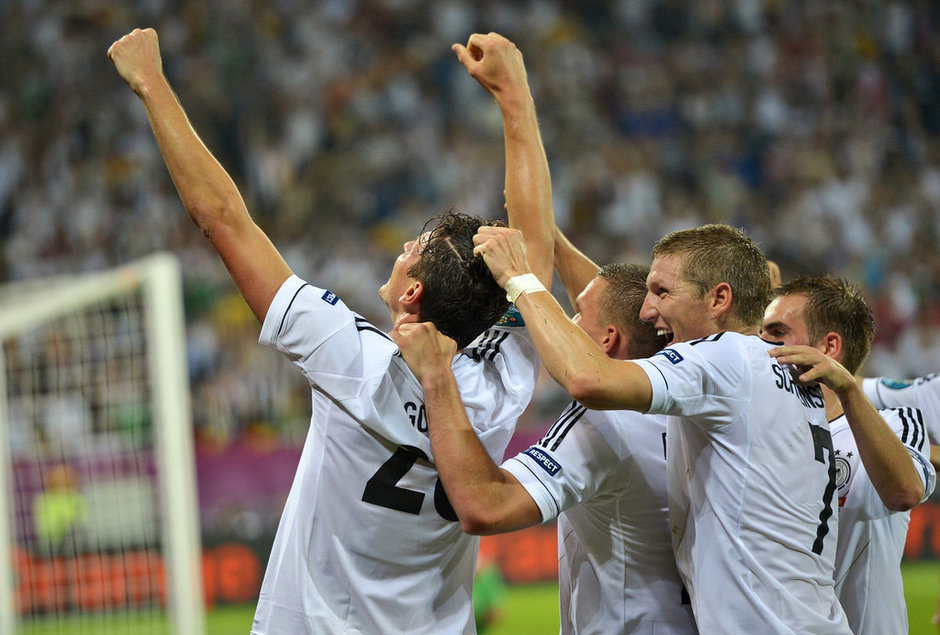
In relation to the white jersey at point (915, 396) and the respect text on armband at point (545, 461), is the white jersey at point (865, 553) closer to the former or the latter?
the white jersey at point (915, 396)

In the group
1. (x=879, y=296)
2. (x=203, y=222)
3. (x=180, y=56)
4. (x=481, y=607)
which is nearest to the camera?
(x=203, y=222)

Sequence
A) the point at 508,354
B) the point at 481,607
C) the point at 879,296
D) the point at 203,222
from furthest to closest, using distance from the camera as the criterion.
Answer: the point at 879,296, the point at 481,607, the point at 508,354, the point at 203,222

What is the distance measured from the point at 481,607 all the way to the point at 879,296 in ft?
26.7

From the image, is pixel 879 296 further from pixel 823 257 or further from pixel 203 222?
pixel 203 222

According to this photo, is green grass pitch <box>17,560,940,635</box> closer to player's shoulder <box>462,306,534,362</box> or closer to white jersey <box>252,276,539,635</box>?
player's shoulder <box>462,306,534,362</box>

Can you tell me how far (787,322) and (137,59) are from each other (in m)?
2.55

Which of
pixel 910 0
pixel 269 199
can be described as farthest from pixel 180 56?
pixel 910 0

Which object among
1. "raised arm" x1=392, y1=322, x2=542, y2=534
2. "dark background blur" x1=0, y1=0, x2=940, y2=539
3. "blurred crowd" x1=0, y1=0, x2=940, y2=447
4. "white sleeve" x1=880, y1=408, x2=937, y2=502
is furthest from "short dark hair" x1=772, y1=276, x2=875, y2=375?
"dark background blur" x1=0, y1=0, x2=940, y2=539

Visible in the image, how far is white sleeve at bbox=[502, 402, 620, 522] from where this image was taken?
3221 mm

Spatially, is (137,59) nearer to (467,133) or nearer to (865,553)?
(865,553)

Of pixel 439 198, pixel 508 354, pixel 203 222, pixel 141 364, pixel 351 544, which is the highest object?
pixel 439 198

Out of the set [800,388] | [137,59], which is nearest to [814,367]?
[800,388]

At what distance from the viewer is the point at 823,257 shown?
16.0 meters

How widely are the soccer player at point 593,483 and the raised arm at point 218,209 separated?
461 mm
